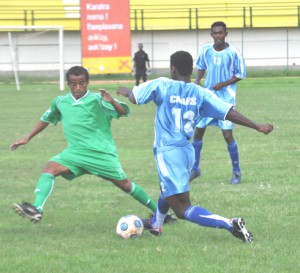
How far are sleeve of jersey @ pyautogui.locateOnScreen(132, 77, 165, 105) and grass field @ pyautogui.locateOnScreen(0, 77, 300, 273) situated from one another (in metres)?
1.23

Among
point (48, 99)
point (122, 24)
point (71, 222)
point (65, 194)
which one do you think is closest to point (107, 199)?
point (65, 194)

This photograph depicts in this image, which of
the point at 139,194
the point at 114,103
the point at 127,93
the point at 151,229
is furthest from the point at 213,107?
the point at 139,194

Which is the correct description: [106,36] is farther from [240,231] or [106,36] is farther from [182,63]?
[240,231]

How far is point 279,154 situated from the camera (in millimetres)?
13000

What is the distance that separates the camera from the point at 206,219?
22.8 feet

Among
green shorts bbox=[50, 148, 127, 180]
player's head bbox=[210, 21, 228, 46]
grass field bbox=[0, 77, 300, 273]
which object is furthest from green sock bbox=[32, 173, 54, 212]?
player's head bbox=[210, 21, 228, 46]

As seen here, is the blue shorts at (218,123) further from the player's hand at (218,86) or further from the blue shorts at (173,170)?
the blue shorts at (173,170)

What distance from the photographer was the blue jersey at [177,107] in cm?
694

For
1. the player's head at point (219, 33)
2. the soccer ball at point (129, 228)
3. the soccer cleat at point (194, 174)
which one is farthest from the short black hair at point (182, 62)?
the soccer cleat at point (194, 174)

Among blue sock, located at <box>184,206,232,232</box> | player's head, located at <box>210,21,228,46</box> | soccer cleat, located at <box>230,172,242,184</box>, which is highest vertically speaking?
player's head, located at <box>210,21,228,46</box>

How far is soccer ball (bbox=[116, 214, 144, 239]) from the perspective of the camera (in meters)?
7.30

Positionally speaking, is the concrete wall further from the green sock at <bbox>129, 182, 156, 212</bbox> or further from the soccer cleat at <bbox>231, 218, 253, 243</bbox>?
the soccer cleat at <bbox>231, 218, 253, 243</bbox>

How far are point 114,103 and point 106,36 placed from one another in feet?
104

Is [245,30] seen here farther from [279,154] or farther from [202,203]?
[202,203]
